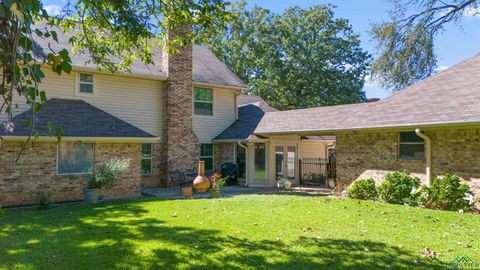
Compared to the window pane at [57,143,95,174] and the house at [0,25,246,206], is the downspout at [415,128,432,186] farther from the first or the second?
the window pane at [57,143,95,174]

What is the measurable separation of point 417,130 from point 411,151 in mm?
1274

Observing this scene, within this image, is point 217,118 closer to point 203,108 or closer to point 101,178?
point 203,108

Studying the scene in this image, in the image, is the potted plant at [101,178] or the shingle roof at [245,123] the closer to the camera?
the potted plant at [101,178]

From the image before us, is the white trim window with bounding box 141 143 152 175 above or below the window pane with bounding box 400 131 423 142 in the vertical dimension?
below

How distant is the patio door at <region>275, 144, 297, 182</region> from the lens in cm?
1862

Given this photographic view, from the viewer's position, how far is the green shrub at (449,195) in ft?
34.3

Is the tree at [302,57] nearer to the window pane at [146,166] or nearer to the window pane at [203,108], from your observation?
the window pane at [203,108]

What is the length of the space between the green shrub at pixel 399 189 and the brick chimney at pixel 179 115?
31.8ft

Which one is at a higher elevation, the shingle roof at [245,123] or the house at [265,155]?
the shingle roof at [245,123]

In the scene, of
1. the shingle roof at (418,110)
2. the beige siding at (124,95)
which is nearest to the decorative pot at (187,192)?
the beige siding at (124,95)

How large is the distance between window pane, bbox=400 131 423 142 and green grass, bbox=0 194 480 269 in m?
2.93

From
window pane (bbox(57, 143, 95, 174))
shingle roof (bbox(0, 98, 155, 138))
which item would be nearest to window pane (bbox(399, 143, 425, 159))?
shingle roof (bbox(0, 98, 155, 138))

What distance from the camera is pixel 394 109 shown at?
44.8 feet

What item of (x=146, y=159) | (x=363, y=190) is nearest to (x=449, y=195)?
(x=363, y=190)
